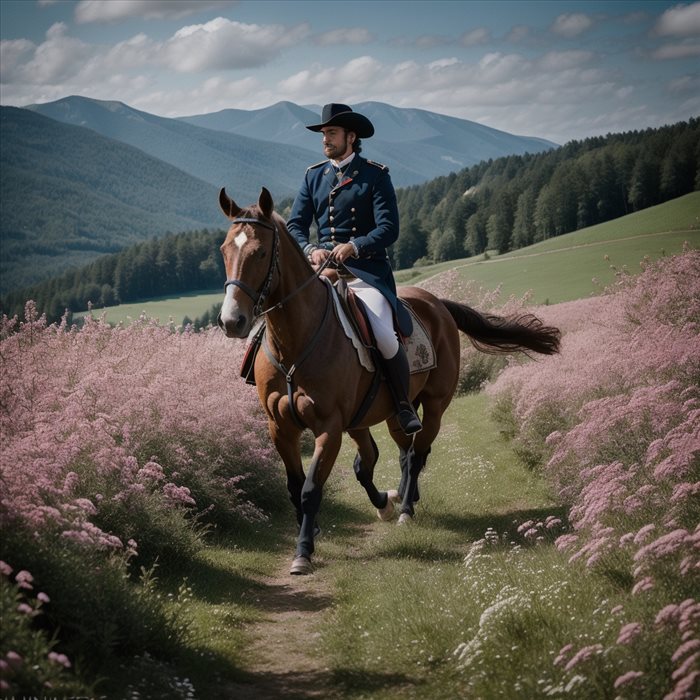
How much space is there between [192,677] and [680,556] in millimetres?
3401

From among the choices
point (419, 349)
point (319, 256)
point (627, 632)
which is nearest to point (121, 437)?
point (319, 256)

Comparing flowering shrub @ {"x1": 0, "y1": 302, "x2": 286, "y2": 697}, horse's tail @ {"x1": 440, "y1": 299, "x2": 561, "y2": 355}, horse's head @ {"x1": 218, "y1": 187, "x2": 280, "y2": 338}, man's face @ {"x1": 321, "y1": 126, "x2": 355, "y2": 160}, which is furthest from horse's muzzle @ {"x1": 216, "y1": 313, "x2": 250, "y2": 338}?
horse's tail @ {"x1": 440, "y1": 299, "x2": 561, "y2": 355}

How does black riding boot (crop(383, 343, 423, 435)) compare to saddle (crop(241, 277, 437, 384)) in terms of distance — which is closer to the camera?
saddle (crop(241, 277, 437, 384))

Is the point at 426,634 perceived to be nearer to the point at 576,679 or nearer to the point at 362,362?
the point at 576,679

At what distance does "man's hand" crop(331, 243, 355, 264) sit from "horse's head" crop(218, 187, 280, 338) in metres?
1.18

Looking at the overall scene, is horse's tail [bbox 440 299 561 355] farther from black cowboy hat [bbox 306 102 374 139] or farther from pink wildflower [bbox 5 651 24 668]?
pink wildflower [bbox 5 651 24 668]

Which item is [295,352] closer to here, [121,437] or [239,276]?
[239,276]

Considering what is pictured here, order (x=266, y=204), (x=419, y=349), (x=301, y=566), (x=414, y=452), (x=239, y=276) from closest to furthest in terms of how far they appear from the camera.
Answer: (x=239, y=276) → (x=266, y=204) → (x=301, y=566) → (x=419, y=349) → (x=414, y=452)

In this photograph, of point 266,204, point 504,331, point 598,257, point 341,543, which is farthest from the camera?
point 598,257

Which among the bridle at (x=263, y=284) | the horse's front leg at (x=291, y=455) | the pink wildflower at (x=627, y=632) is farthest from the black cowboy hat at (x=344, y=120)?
the pink wildflower at (x=627, y=632)

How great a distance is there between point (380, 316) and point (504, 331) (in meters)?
3.71

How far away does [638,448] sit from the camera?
7430mm

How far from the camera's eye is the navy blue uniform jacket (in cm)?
873

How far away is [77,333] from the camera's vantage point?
1142 centimetres
